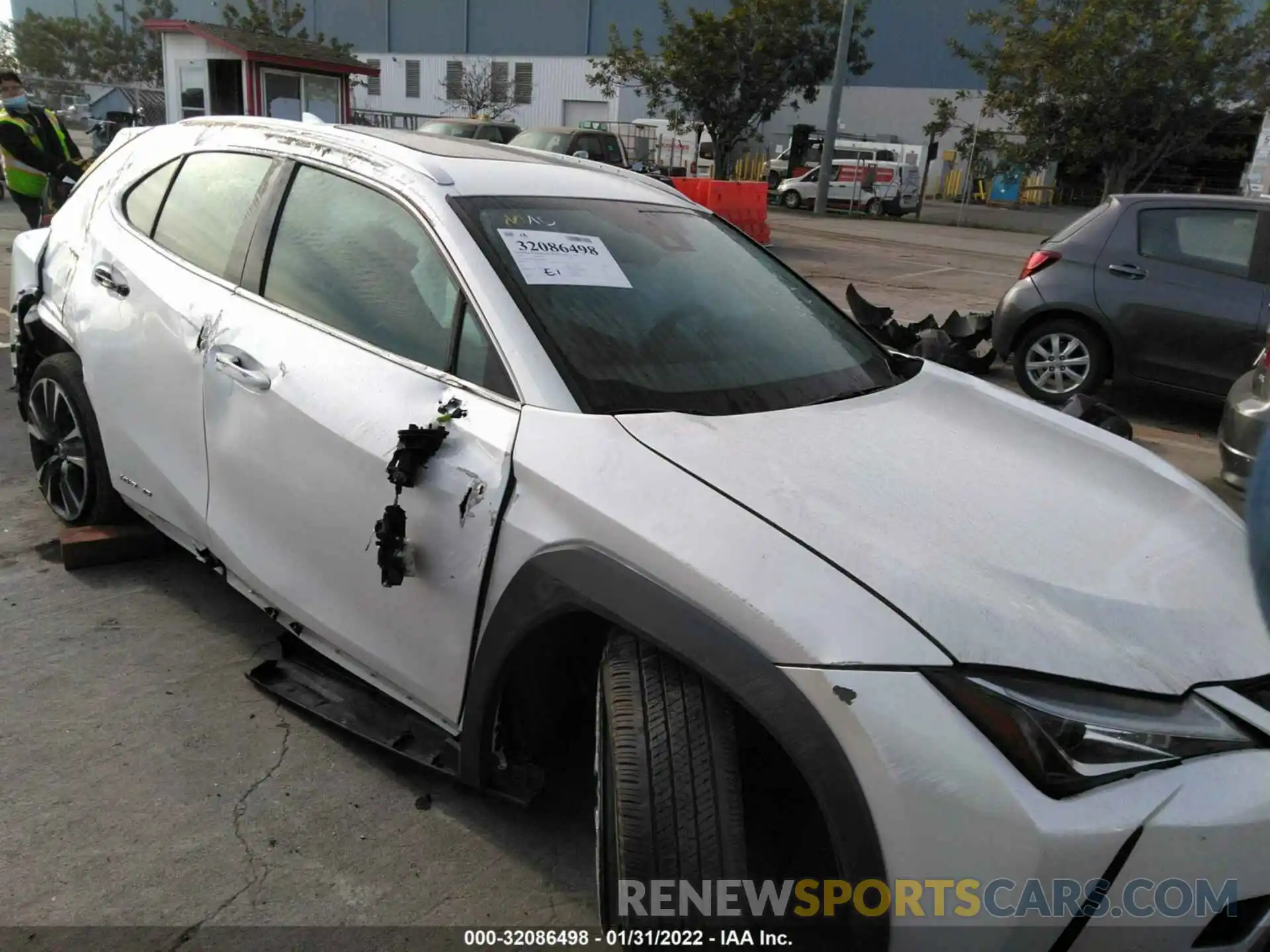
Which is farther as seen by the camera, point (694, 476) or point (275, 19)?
point (275, 19)

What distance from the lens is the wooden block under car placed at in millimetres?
3734

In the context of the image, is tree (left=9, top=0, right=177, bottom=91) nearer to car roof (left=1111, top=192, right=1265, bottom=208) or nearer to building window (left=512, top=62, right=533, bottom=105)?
building window (left=512, top=62, right=533, bottom=105)

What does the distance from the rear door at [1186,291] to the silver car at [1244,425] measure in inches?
75.2

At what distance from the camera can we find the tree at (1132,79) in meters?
24.8

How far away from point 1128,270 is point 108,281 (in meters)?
6.18

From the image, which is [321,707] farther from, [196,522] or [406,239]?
[406,239]

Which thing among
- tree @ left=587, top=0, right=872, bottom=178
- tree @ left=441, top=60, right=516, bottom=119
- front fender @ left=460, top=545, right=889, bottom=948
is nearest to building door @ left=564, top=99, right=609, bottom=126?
tree @ left=441, top=60, right=516, bottom=119

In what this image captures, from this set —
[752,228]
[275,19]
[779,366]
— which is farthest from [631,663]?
[275,19]

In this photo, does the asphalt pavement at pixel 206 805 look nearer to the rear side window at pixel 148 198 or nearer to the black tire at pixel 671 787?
the black tire at pixel 671 787

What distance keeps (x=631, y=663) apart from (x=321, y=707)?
1263 millimetres

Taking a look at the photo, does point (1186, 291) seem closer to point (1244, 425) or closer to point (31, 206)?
point (1244, 425)

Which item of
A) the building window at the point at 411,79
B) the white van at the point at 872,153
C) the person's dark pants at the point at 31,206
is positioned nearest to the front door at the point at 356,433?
the person's dark pants at the point at 31,206

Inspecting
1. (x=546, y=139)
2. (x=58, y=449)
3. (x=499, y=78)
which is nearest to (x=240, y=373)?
(x=58, y=449)

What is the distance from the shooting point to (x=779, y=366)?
8.62ft
